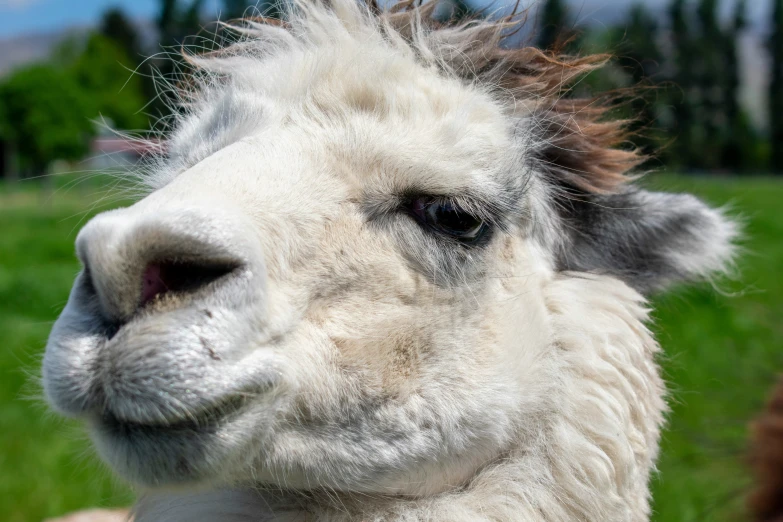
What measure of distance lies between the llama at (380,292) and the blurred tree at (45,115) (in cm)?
3558

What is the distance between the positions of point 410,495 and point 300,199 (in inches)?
34.2

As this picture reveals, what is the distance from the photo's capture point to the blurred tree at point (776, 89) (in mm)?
64250

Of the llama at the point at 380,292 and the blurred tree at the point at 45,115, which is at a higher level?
the llama at the point at 380,292

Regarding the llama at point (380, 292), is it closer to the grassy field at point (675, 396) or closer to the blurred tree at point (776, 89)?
the grassy field at point (675, 396)

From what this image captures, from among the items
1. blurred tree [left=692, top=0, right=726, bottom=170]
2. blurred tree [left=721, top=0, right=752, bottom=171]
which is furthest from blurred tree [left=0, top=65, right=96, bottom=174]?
blurred tree [left=721, top=0, right=752, bottom=171]

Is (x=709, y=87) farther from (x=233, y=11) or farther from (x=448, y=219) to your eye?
(x=448, y=219)

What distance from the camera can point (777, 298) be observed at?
1012cm

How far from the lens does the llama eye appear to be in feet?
6.61

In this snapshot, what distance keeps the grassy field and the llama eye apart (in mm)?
925

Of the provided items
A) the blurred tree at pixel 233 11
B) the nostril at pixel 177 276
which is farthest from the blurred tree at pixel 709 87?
the nostril at pixel 177 276

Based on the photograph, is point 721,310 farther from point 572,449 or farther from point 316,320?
point 316,320

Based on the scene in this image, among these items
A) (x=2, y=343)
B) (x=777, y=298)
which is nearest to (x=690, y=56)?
(x=777, y=298)

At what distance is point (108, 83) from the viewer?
59.7 m

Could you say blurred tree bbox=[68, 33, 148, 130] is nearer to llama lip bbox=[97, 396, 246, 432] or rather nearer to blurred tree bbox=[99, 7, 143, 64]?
blurred tree bbox=[99, 7, 143, 64]
